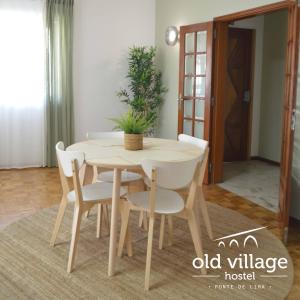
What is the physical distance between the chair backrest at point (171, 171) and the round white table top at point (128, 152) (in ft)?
0.59

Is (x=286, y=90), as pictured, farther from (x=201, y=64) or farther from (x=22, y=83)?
(x=22, y=83)

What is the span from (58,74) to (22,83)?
1.68 ft

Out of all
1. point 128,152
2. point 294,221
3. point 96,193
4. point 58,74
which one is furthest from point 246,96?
point 96,193

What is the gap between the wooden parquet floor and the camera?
3.79m

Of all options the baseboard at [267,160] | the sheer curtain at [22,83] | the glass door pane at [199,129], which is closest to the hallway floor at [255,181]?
the baseboard at [267,160]

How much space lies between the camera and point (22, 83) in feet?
19.0

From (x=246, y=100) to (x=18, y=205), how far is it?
4097mm

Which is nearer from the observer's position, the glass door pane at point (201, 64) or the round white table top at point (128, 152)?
the round white table top at point (128, 152)

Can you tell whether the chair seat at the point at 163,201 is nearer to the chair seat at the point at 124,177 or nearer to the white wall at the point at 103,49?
the chair seat at the point at 124,177

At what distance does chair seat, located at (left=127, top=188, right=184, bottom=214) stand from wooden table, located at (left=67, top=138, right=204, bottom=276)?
16 cm

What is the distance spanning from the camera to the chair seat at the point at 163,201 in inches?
110

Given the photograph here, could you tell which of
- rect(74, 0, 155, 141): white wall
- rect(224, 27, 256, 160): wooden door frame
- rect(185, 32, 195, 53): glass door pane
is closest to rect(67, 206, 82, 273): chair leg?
rect(185, 32, 195, 53): glass door pane

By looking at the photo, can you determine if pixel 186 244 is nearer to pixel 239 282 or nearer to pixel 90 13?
pixel 239 282

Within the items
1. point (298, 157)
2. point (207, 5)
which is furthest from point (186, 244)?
point (207, 5)
